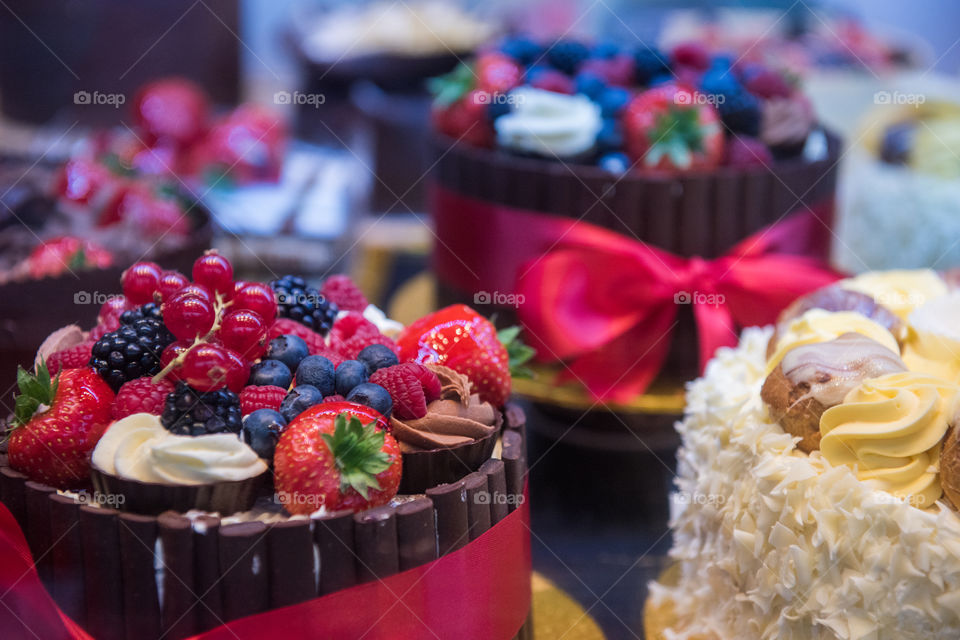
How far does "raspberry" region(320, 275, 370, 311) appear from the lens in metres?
1.53

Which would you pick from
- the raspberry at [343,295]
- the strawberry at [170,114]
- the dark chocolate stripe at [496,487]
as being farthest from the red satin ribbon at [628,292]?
the strawberry at [170,114]

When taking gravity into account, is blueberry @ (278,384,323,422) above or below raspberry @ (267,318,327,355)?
below

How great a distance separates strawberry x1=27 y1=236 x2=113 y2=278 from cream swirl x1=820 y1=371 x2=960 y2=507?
1.33 meters

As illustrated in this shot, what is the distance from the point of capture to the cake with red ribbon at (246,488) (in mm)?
1129

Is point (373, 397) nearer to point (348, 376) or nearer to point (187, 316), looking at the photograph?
point (348, 376)

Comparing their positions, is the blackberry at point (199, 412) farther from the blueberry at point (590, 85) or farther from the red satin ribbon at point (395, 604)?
the blueberry at point (590, 85)

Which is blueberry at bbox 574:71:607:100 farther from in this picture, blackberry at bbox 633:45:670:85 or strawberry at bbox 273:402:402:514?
strawberry at bbox 273:402:402:514

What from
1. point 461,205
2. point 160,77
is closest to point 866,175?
point 461,205

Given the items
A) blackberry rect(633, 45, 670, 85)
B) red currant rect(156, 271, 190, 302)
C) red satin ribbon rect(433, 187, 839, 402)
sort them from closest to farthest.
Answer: red currant rect(156, 271, 190, 302) → red satin ribbon rect(433, 187, 839, 402) → blackberry rect(633, 45, 670, 85)

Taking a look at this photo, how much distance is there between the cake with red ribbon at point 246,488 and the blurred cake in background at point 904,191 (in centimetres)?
153

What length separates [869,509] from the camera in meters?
1.17

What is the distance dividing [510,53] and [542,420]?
81cm

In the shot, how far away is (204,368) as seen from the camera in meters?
1.16

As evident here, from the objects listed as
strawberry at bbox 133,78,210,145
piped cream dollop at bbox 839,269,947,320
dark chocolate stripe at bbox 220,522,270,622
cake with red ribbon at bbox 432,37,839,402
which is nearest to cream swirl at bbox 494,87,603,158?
cake with red ribbon at bbox 432,37,839,402
